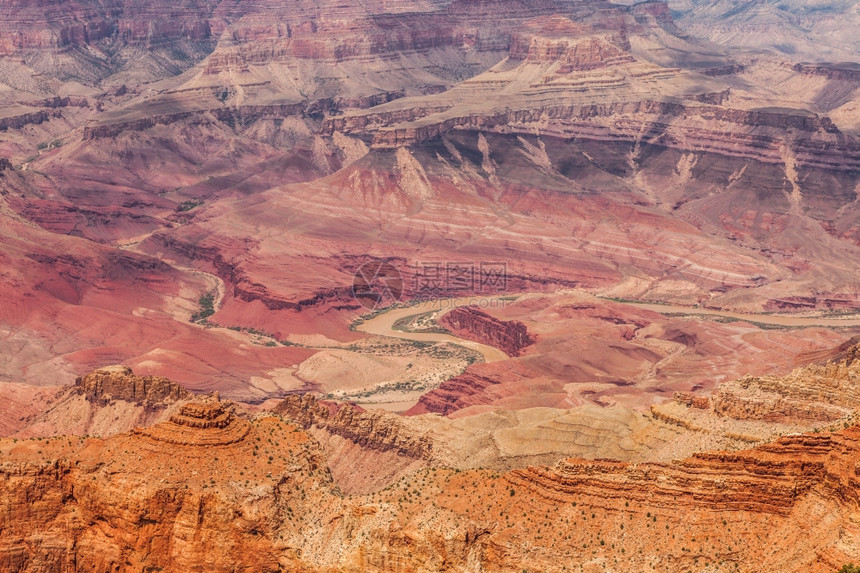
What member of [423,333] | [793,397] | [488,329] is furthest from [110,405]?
[423,333]

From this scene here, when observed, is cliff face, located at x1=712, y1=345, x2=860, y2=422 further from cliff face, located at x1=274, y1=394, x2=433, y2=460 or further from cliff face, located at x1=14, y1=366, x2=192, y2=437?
cliff face, located at x1=14, y1=366, x2=192, y2=437

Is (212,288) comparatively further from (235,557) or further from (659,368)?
(235,557)

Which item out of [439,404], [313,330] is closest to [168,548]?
[439,404]

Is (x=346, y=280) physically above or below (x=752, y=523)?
below

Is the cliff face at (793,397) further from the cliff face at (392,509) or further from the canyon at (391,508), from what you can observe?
the cliff face at (392,509)

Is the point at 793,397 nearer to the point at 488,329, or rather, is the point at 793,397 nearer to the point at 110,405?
the point at 110,405
